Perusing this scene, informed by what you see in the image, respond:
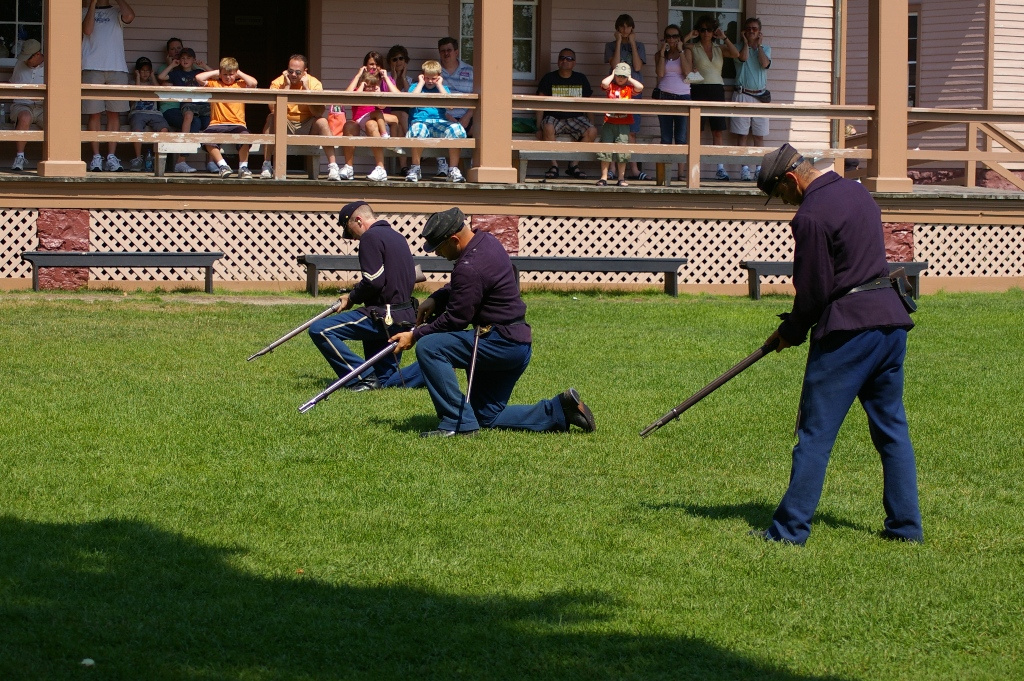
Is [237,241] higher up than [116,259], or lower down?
higher up

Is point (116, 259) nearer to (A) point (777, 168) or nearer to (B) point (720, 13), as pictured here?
(B) point (720, 13)

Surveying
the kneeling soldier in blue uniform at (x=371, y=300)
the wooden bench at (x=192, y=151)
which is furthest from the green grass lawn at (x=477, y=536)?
the wooden bench at (x=192, y=151)

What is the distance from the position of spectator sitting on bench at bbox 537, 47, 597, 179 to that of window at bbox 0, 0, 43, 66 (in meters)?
7.17

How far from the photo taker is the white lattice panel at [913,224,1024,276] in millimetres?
18875

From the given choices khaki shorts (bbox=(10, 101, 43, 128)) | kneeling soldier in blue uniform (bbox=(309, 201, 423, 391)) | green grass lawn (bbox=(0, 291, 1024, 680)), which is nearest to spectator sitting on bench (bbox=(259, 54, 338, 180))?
khaki shorts (bbox=(10, 101, 43, 128))

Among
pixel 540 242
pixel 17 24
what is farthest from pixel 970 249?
pixel 17 24

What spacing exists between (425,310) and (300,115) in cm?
1008

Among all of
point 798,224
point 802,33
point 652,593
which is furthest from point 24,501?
point 802,33

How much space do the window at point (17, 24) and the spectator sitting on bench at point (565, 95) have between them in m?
7.17

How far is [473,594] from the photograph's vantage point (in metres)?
5.91

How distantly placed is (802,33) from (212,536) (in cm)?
1749

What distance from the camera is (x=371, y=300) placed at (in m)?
11.1

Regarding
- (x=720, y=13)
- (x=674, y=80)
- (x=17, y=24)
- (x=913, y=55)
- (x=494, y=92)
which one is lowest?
(x=494, y=92)

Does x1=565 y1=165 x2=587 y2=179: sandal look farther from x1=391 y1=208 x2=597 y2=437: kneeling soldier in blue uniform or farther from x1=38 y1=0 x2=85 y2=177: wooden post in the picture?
x1=391 y1=208 x2=597 y2=437: kneeling soldier in blue uniform
